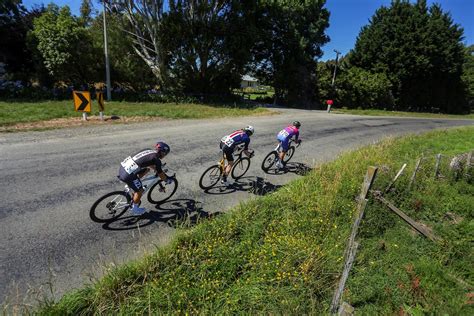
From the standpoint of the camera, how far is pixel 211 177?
7.40 metres

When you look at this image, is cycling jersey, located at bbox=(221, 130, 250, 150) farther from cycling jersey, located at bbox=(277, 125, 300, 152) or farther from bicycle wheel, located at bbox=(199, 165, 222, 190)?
cycling jersey, located at bbox=(277, 125, 300, 152)

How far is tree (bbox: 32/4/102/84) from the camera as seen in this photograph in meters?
20.0

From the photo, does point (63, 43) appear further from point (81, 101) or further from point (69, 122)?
point (69, 122)

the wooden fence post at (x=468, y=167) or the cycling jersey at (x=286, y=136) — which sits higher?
the cycling jersey at (x=286, y=136)

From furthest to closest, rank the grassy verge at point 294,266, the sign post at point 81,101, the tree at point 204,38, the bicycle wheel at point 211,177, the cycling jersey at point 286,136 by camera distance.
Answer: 1. the tree at point 204,38
2. the sign post at point 81,101
3. the cycling jersey at point 286,136
4. the bicycle wheel at point 211,177
5. the grassy verge at point 294,266

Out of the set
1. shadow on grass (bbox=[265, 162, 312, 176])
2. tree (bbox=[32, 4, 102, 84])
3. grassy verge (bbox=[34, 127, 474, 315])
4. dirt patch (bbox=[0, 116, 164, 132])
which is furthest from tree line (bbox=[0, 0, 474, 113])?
grassy verge (bbox=[34, 127, 474, 315])

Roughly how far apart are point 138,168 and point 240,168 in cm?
386

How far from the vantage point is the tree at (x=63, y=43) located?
65.7 ft

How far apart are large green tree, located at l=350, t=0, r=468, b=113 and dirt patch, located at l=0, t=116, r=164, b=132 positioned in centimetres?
3705

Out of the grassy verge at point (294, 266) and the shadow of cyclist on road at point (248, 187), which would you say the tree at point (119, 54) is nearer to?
the shadow of cyclist on road at point (248, 187)

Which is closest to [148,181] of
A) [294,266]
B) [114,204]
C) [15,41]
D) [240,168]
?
[114,204]

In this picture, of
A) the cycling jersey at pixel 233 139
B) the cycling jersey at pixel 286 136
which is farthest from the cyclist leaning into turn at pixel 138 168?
the cycling jersey at pixel 286 136

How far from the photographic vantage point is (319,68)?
124 ft

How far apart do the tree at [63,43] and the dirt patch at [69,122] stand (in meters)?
9.21
